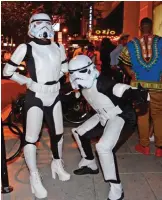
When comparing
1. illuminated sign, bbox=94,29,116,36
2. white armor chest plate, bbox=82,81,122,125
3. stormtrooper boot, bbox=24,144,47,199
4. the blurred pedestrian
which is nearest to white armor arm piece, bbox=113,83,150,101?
white armor chest plate, bbox=82,81,122,125

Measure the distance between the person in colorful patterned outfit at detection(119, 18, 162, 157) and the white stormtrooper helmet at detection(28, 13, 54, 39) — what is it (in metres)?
1.58

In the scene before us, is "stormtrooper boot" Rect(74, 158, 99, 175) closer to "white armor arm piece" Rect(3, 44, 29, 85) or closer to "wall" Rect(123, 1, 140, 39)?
"white armor arm piece" Rect(3, 44, 29, 85)

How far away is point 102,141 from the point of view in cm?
384

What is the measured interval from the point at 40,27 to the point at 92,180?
6.76ft

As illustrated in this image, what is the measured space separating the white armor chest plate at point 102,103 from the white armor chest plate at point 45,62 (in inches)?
17.8

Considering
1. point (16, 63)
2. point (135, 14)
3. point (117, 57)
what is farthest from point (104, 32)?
point (16, 63)

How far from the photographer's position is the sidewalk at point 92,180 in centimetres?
409

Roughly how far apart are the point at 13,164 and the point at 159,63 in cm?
263

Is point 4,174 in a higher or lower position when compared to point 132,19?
lower

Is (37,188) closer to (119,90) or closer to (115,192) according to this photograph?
(115,192)

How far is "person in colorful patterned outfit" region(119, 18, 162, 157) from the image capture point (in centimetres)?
513

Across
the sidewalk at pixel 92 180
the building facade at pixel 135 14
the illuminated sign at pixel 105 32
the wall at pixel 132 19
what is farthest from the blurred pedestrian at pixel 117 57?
the illuminated sign at pixel 105 32

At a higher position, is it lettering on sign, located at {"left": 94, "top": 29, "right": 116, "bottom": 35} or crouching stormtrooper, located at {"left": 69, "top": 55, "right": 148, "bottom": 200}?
lettering on sign, located at {"left": 94, "top": 29, "right": 116, "bottom": 35}

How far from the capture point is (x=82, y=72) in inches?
151
